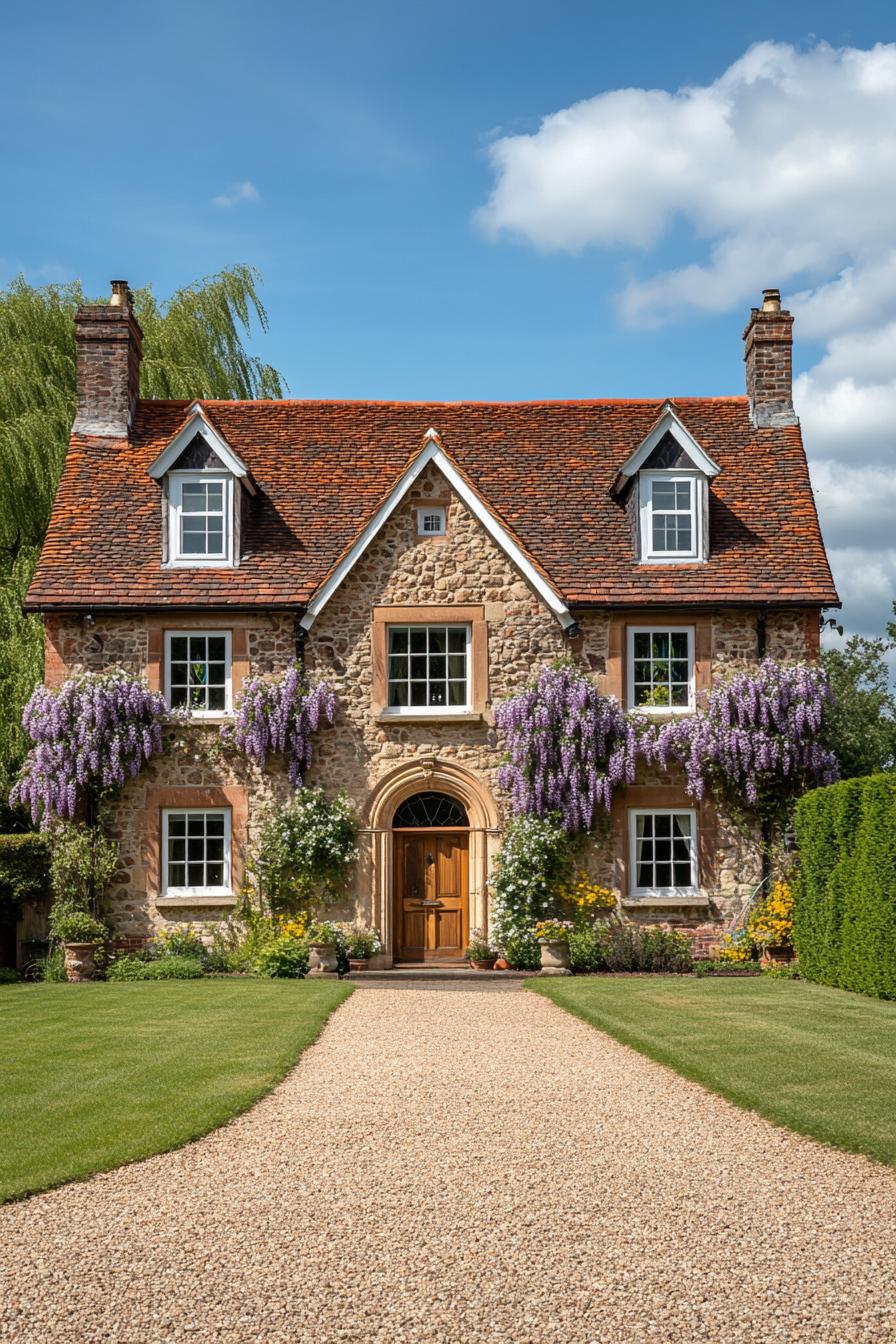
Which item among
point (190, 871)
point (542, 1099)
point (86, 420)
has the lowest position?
point (542, 1099)

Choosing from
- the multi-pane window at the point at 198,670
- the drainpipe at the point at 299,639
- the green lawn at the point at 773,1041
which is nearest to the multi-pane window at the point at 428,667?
the drainpipe at the point at 299,639

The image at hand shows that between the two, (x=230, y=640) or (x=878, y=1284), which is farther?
(x=230, y=640)

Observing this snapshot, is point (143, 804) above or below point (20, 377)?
below

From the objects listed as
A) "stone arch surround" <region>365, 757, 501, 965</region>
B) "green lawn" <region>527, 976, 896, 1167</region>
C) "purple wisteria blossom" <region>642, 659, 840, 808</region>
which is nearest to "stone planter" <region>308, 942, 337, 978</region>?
"stone arch surround" <region>365, 757, 501, 965</region>

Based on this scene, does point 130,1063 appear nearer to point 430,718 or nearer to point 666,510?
point 430,718

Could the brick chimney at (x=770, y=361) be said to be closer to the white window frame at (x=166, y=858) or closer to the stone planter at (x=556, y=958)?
the stone planter at (x=556, y=958)

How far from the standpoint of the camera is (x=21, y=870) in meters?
19.9

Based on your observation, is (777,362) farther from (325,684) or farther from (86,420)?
(86,420)

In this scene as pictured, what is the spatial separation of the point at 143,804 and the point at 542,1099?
11.9 metres

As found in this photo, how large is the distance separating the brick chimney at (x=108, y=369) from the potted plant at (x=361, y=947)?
30.5 feet

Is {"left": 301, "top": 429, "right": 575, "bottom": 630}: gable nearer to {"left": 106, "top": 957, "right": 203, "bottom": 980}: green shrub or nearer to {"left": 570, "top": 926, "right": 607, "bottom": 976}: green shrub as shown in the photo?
{"left": 570, "top": 926, "right": 607, "bottom": 976}: green shrub

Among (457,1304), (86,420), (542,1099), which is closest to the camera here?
(457,1304)

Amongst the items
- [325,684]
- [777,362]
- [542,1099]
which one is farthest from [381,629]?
[542,1099]

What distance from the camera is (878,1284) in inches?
227
